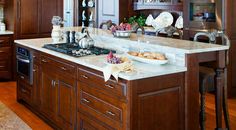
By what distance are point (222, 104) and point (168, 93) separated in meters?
1.04

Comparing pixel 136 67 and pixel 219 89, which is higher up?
pixel 136 67

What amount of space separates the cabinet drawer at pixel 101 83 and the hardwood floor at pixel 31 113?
1109 mm

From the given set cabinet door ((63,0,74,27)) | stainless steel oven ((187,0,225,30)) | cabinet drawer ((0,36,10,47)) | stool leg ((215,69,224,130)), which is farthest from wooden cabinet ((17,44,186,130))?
cabinet door ((63,0,74,27))

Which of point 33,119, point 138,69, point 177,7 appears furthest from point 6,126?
point 177,7

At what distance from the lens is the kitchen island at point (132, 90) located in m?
2.82

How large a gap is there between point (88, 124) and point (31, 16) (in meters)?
3.94

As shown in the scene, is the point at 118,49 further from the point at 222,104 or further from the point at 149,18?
the point at 149,18

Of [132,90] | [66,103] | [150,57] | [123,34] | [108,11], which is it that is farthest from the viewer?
[108,11]

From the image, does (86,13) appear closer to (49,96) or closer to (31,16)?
(31,16)

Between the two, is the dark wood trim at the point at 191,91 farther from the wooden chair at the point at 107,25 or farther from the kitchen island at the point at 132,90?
the wooden chair at the point at 107,25

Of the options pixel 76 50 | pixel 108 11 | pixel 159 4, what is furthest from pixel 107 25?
pixel 76 50

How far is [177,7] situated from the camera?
641cm

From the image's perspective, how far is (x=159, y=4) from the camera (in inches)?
266

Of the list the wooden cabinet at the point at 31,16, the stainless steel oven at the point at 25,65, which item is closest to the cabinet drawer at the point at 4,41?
the wooden cabinet at the point at 31,16
